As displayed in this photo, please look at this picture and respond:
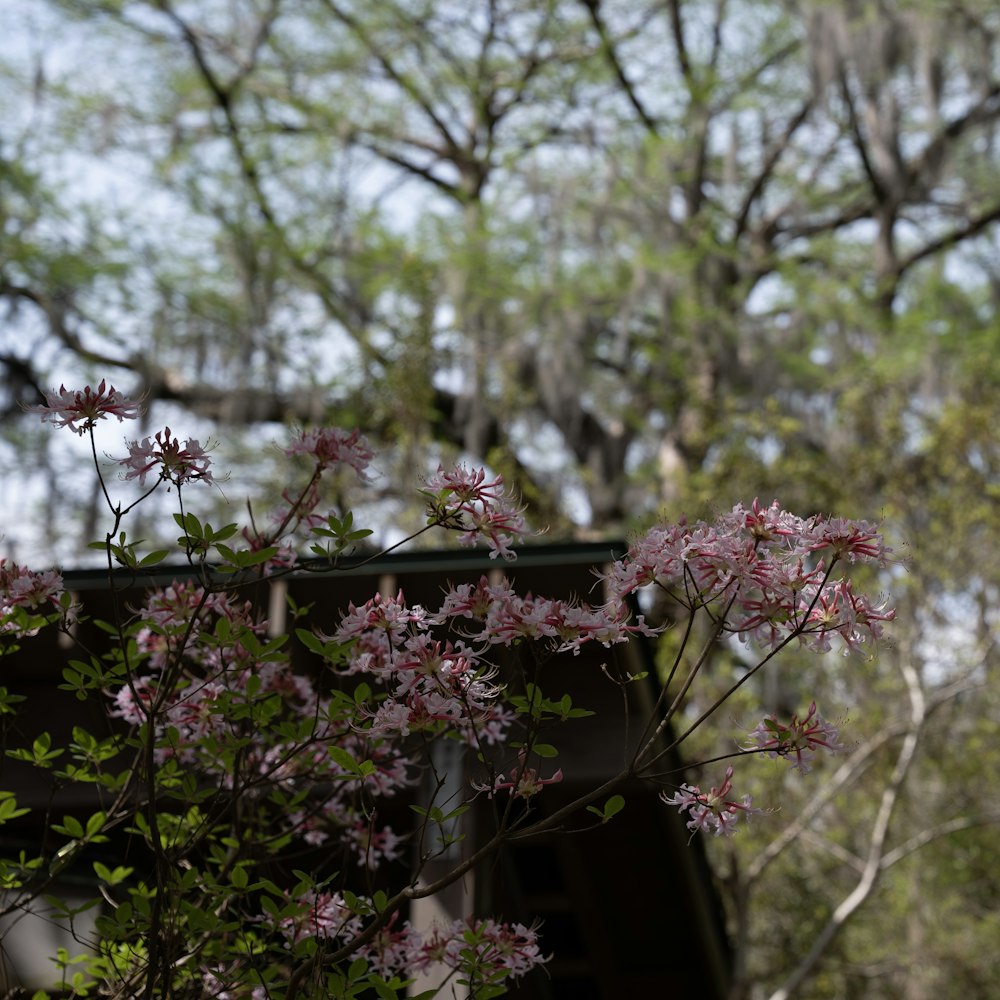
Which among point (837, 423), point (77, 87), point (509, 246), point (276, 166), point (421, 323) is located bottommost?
point (837, 423)

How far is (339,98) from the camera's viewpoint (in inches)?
595

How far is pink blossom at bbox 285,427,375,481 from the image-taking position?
7.20ft

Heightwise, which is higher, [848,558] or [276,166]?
[276,166]

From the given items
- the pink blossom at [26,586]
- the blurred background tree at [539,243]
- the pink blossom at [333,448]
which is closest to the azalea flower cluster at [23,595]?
the pink blossom at [26,586]

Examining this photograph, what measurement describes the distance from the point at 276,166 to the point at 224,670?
1326 cm

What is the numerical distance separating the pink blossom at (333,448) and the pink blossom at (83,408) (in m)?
0.28

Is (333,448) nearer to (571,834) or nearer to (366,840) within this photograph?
(366,840)

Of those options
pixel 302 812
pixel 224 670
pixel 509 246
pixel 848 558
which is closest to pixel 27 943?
pixel 302 812

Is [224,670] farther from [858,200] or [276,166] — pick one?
[858,200]

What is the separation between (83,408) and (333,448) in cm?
41

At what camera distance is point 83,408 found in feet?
6.64

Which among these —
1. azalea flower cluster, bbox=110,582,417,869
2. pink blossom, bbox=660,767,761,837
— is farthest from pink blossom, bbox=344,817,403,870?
pink blossom, bbox=660,767,761,837

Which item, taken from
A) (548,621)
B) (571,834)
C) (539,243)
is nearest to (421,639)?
(548,621)

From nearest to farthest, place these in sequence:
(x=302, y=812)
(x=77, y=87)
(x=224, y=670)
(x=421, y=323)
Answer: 1. (x=224, y=670)
2. (x=302, y=812)
3. (x=421, y=323)
4. (x=77, y=87)
